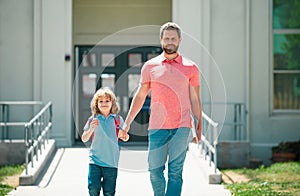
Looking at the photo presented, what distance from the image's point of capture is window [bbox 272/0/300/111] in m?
14.0

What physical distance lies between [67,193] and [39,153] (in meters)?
2.96

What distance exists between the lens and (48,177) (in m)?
9.85

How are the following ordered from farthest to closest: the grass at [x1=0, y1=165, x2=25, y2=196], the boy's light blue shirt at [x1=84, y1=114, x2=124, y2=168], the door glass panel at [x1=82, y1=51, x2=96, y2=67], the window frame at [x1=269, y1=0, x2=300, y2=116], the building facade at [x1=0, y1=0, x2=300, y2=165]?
the door glass panel at [x1=82, y1=51, x2=96, y2=67] < the window frame at [x1=269, y1=0, x2=300, y2=116] < the building facade at [x1=0, y1=0, x2=300, y2=165] < the grass at [x1=0, y1=165, x2=25, y2=196] < the boy's light blue shirt at [x1=84, y1=114, x2=124, y2=168]

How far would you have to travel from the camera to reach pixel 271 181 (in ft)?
33.0

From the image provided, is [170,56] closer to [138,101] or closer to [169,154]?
[138,101]

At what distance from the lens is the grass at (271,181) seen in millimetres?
8477

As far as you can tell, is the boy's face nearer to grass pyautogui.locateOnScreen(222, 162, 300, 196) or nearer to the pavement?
the pavement

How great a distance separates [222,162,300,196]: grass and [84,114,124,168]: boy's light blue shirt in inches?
108

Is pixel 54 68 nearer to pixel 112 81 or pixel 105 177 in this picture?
pixel 112 81

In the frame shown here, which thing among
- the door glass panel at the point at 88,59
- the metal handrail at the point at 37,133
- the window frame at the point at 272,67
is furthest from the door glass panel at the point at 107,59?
the window frame at the point at 272,67

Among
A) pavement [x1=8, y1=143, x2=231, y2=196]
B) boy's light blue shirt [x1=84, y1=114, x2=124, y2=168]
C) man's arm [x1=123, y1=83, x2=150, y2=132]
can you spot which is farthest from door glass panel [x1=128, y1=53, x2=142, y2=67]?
man's arm [x1=123, y1=83, x2=150, y2=132]

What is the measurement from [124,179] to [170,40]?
4.37 metres

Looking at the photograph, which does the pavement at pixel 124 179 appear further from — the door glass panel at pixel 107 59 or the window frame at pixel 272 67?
the door glass panel at pixel 107 59

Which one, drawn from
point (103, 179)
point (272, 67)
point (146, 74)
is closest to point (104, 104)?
point (146, 74)
